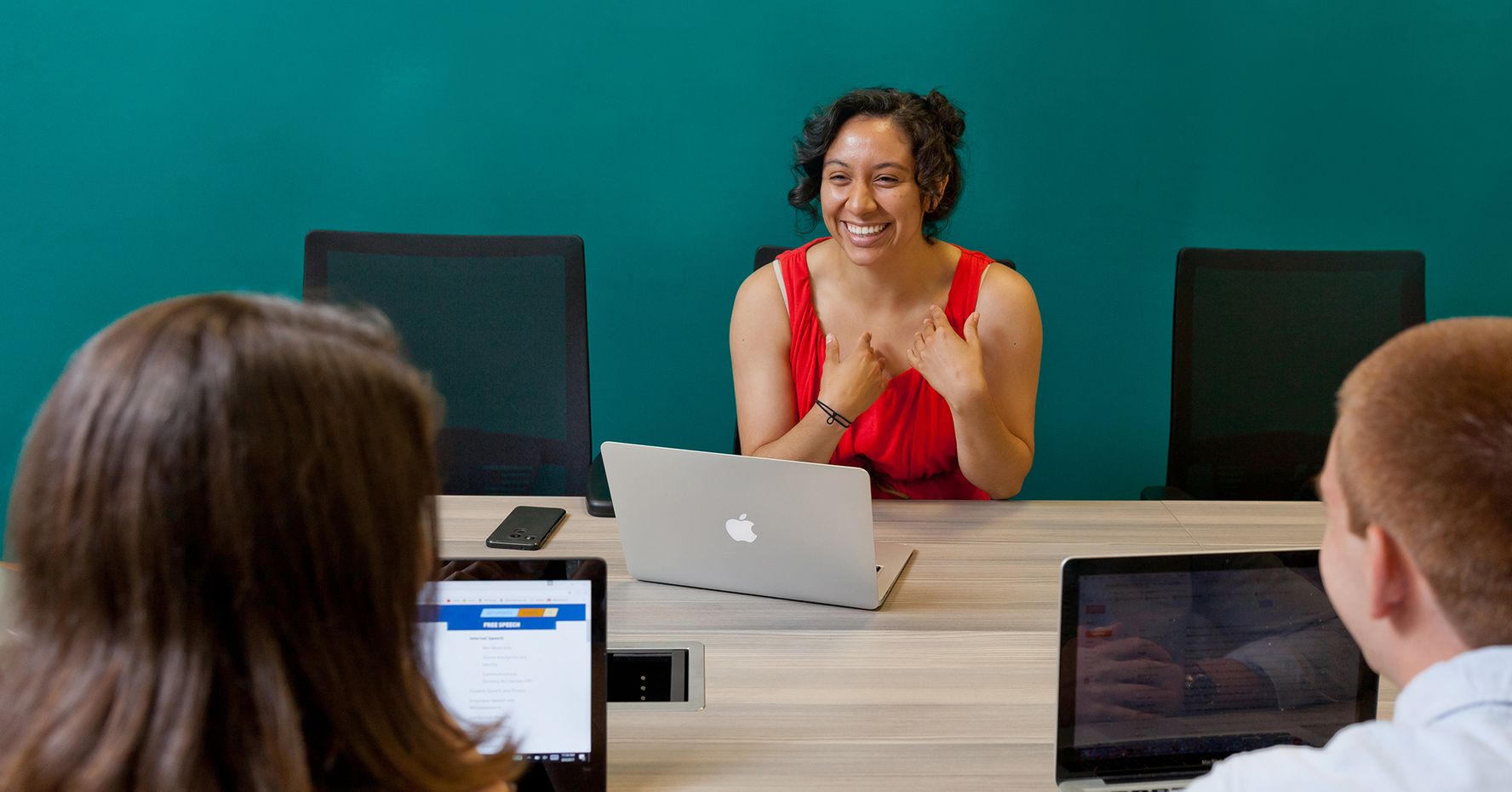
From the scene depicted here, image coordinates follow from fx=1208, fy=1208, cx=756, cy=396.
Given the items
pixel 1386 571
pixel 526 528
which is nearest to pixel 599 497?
pixel 526 528

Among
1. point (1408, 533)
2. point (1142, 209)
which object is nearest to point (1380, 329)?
point (1142, 209)

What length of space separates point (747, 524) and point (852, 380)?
58cm

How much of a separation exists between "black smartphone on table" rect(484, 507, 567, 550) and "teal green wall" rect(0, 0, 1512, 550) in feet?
4.10

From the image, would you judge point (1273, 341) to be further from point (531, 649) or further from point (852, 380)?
point (531, 649)

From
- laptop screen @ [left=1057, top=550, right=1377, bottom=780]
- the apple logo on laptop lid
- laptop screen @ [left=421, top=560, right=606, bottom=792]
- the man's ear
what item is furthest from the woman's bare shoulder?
the man's ear

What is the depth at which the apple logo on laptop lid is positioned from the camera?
152cm

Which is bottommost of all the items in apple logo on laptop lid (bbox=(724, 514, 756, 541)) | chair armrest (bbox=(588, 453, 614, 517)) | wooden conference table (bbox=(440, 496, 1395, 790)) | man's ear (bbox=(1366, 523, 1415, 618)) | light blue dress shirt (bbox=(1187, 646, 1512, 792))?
wooden conference table (bbox=(440, 496, 1395, 790))

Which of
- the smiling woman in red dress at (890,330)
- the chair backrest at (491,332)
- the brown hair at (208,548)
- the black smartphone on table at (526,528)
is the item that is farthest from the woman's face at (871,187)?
the brown hair at (208,548)

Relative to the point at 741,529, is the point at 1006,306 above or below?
above

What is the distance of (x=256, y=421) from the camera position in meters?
0.61

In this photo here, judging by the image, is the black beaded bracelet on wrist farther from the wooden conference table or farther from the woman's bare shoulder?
the woman's bare shoulder

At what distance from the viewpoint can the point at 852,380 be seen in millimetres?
2041

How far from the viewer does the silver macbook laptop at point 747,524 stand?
4.79ft

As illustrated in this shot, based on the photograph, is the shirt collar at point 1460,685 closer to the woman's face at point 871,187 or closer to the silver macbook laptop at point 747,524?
the silver macbook laptop at point 747,524
